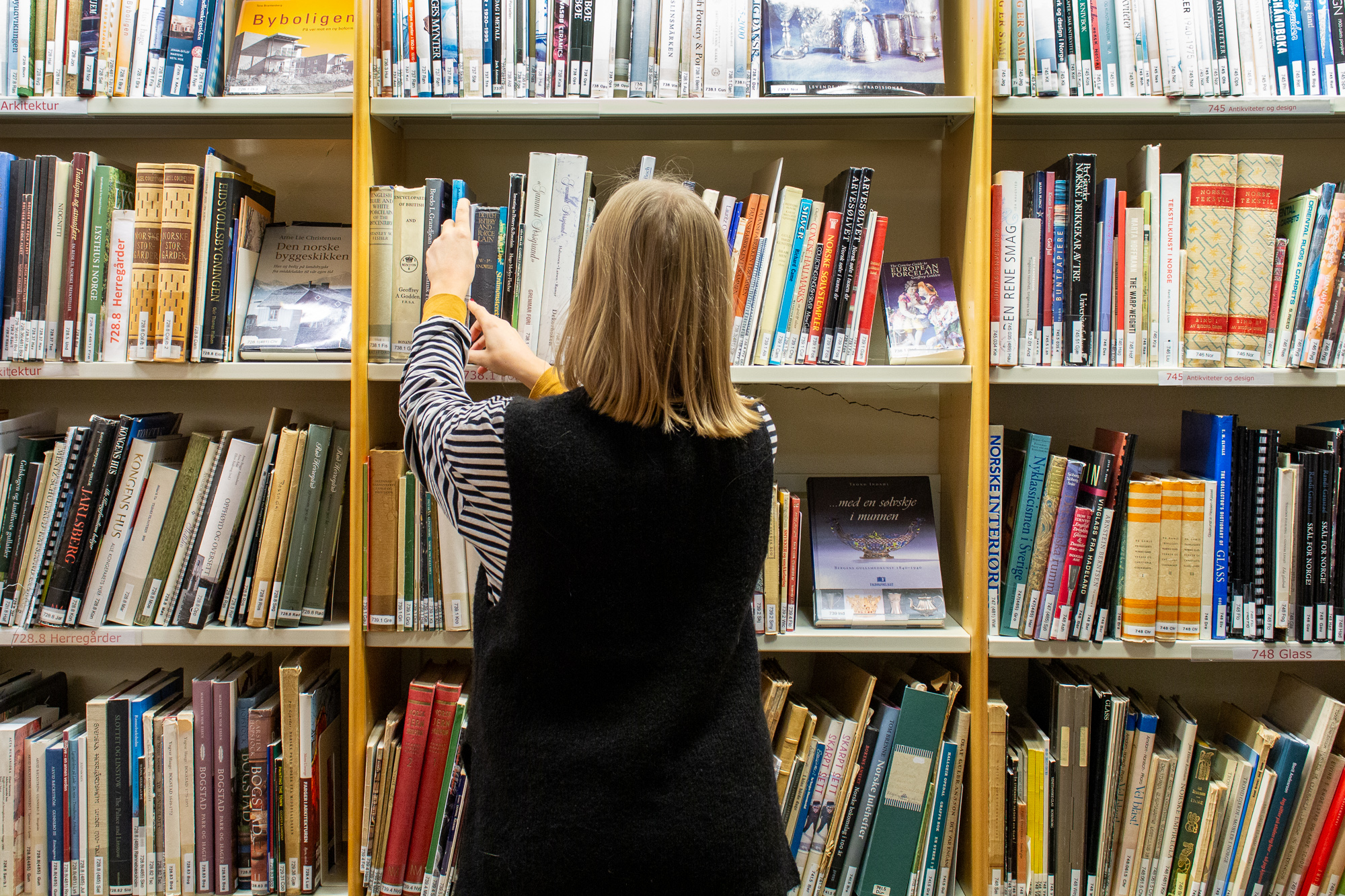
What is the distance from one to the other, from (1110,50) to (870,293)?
0.54 meters

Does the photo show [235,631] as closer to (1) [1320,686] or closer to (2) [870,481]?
(2) [870,481]

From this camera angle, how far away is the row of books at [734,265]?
1.29m

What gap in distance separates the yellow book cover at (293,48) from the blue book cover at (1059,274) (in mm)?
1165

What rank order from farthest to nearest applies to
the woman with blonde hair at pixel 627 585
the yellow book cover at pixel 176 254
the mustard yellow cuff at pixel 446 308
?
the yellow book cover at pixel 176 254, the mustard yellow cuff at pixel 446 308, the woman with blonde hair at pixel 627 585

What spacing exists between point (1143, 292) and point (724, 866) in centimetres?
108

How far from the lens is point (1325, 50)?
1306 millimetres

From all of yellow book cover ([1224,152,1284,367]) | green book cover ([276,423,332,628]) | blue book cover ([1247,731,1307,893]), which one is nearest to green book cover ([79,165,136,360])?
green book cover ([276,423,332,628])

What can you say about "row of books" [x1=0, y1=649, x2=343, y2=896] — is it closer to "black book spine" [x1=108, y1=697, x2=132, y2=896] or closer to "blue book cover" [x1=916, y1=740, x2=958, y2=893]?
"black book spine" [x1=108, y1=697, x2=132, y2=896]

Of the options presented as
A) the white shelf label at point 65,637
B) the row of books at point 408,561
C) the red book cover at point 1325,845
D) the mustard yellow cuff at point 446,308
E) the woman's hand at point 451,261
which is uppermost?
the woman's hand at point 451,261

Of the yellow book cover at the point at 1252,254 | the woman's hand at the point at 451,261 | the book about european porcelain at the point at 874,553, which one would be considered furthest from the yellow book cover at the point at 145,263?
the yellow book cover at the point at 1252,254

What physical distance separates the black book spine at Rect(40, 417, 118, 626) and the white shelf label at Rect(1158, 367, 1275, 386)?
1690 millimetres

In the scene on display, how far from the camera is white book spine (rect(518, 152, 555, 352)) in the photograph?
4.21 feet

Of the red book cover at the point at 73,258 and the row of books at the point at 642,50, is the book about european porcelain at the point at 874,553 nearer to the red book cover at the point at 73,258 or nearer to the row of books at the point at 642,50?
the row of books at the point at 642,50

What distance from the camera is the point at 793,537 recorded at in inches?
52.6
